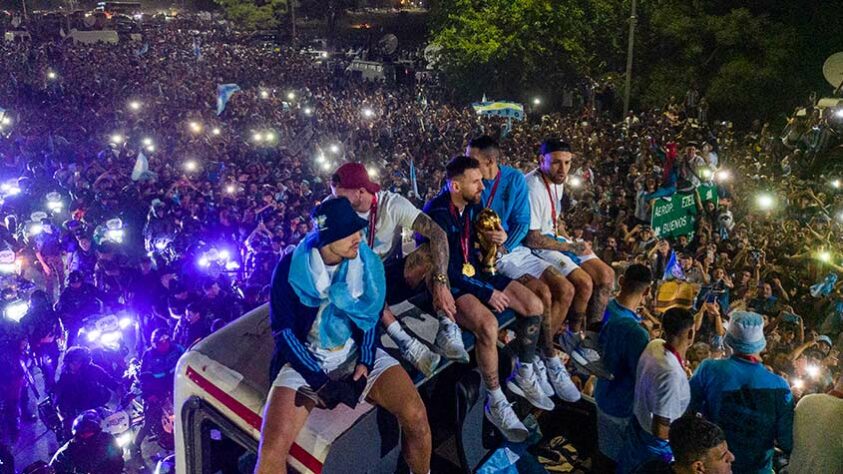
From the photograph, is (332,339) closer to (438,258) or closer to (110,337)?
(438,258)

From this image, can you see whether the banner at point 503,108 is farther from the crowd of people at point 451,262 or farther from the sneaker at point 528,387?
the sneaker at point 528,387

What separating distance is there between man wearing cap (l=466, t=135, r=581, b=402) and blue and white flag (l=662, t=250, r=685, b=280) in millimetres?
4624

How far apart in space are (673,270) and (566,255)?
4594 millimetres

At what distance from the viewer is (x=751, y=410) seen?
3.52 m

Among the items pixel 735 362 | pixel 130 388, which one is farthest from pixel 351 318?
pixel 130 388

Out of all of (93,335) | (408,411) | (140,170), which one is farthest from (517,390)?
(140,170)

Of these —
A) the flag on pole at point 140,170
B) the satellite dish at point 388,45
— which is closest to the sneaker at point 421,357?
the flag on pole at point 140,170

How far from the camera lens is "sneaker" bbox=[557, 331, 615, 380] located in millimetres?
4085

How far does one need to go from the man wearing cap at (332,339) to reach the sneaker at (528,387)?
99 cm

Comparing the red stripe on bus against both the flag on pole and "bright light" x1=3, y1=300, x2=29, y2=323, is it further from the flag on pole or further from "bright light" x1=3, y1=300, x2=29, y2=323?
the flag on pole

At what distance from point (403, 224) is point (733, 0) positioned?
2325 centimetres

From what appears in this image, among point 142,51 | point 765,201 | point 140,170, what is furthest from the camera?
point 142,51

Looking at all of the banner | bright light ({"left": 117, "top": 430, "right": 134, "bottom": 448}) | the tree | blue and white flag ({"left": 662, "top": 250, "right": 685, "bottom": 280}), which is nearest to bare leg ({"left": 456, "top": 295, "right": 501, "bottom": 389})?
bright light ({"left": 117, "top": 430, "right": 134, "bottom": 448})

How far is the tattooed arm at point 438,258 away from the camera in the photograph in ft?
12.0
